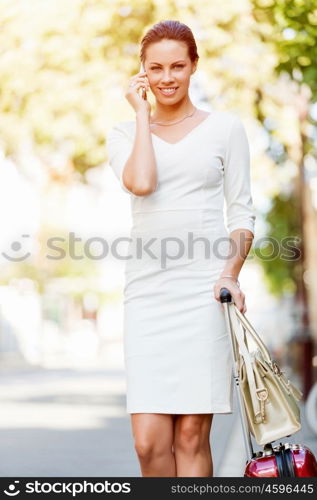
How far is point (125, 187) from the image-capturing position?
4.15 m

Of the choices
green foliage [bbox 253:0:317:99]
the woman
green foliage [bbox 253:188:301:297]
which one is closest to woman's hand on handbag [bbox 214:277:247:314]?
the woman

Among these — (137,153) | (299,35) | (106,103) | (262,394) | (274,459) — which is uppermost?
(106,103)

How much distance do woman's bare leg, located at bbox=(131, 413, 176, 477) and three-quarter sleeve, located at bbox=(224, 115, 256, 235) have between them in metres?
0.72

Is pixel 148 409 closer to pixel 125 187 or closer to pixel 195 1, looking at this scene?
pixel 125 187

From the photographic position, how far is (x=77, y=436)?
10852mm

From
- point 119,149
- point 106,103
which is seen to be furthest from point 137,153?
point 106,103

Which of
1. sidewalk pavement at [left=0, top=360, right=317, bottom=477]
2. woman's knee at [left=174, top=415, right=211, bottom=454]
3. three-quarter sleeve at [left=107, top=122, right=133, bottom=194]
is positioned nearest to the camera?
woman's knee at [left=174, top=415, right=211, bottom=454]

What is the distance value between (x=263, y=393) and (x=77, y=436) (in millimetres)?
7154

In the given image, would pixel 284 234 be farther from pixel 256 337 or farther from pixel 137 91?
pixel 256 337

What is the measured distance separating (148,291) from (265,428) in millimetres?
642

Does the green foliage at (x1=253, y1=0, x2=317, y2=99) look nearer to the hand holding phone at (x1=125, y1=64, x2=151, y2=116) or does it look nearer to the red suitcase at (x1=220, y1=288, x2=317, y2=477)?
the hand holding phone at (x1=125, y1=64, x2=151, y2=116)


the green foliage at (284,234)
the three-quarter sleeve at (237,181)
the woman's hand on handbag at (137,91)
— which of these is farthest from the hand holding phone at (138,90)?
the green foliage at (284,234)

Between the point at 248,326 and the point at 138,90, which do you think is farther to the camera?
the point at 138,90

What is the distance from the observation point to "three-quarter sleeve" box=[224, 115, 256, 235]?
4.20m
